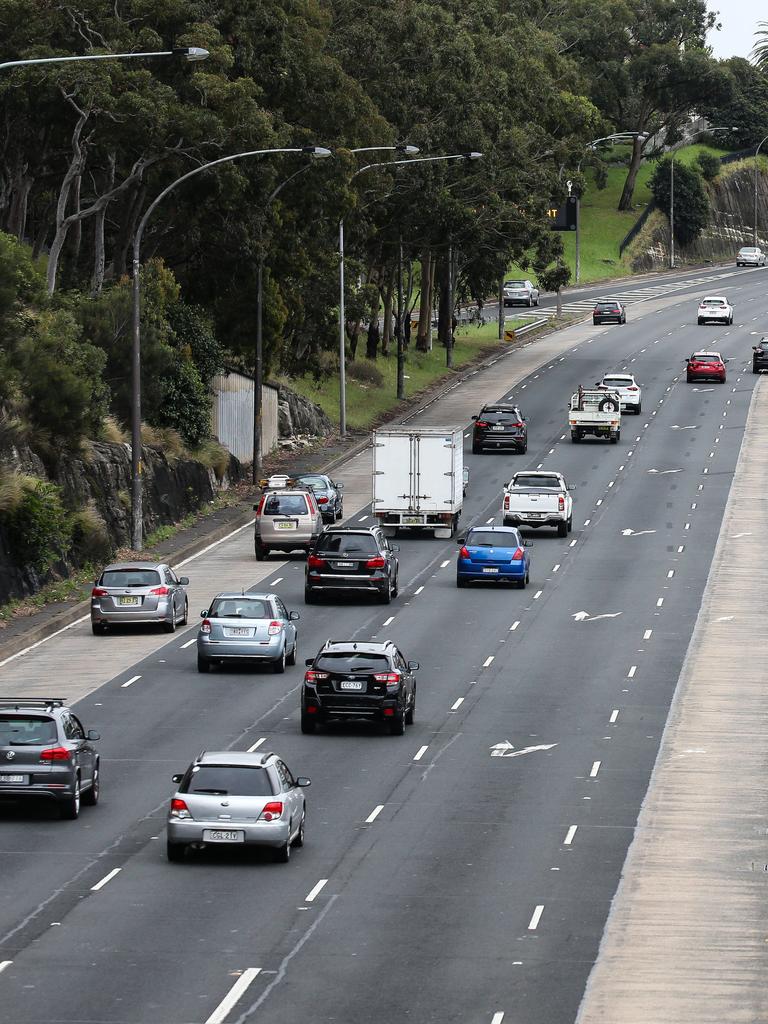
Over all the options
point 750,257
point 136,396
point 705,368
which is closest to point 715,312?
point 705,368

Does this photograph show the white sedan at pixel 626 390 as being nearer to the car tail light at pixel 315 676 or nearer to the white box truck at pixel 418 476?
the white box truck at pixel 418 476

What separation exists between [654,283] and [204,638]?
11004 cm

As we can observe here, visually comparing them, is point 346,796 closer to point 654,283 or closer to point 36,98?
point 36,98

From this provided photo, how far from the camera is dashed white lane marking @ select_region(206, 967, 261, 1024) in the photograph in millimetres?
17875

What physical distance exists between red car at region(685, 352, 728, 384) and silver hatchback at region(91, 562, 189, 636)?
54.0 m

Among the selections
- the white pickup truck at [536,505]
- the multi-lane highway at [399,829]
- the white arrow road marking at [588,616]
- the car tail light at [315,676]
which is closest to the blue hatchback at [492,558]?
the multi-lane highway at [399,829]

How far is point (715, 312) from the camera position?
4582 inches

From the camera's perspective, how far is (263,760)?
23938mm

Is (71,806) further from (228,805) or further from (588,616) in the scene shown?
(588,616)

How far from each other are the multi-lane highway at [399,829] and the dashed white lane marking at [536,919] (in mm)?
39

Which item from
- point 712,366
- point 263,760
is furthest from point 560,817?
point 712,366

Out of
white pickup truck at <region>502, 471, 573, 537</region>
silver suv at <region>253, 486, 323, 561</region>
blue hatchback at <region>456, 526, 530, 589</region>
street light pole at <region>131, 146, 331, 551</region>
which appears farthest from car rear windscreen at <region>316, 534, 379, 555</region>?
white pickup truck at <region>502, 471, 573, 537</region>

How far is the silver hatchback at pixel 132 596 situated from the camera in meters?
42.0

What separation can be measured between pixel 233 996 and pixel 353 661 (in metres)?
13.8
